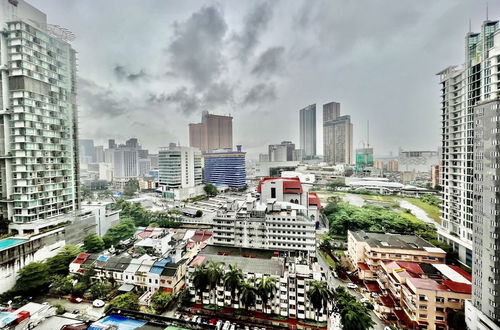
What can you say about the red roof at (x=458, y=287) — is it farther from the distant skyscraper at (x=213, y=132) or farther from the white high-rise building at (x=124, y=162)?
the white high-rise building at (x=124, y=162)

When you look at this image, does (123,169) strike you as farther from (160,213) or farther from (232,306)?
(232,306)

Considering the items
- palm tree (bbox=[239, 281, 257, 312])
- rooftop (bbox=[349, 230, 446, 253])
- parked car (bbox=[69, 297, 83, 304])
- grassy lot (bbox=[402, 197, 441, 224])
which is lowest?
parked car (bbox=[69, 297, 83, 304])

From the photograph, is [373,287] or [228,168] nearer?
[373,287]

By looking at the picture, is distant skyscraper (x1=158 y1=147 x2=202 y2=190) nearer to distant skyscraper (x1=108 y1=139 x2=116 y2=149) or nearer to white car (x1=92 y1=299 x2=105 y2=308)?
white car (x1=92 y1=299 x2=105 y2=308)

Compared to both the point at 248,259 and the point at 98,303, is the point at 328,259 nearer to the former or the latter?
the point at 248,259

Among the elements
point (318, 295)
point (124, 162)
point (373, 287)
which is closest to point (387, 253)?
point (373, 287)

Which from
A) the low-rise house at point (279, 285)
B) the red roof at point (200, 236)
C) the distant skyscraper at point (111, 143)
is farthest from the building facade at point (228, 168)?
the distant skyscraper at point (111, 143)

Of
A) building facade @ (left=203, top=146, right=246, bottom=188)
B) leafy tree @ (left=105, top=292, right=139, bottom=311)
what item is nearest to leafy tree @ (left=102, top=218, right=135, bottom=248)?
leafy tree @ (left=105, top=292, right=139, bottom=311)
